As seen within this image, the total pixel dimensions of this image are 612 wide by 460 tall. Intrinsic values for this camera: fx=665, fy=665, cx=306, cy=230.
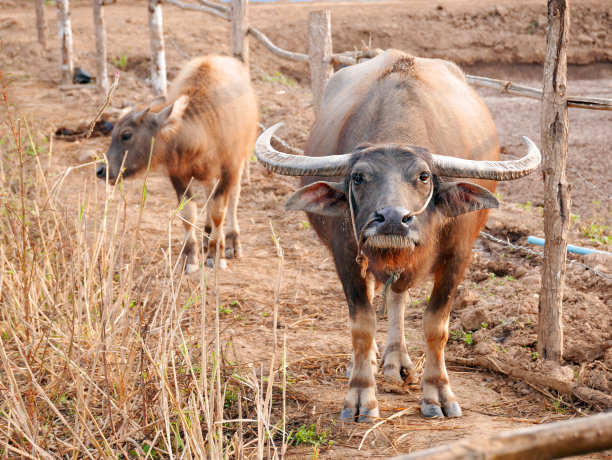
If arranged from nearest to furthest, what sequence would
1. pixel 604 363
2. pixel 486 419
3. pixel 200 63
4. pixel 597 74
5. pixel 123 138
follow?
pixel 486 419 → pixel 604 363 → pixel 123 138 → pixel 200 63 → pixel 597 74

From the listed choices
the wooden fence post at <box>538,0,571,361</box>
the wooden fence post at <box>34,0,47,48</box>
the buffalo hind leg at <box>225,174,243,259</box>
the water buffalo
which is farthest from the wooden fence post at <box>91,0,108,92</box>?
the wooden fence post at <box>538,0,571,361</box>

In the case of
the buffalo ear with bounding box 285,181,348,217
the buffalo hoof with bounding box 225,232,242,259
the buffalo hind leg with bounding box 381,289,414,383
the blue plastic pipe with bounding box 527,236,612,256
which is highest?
the buffalo ear with bounding box 285,181,348,217

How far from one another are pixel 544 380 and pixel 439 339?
0.65 m

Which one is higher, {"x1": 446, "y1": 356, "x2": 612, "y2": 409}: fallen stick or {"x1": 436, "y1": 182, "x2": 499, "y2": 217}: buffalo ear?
{"x1": 436, "y1": 182, "x2": 499, "y2": 217}: buffalo ear

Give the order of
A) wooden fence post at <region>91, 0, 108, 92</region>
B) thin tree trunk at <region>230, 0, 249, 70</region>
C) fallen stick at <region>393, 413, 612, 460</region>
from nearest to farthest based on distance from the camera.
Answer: fallen stick at <region>393, 413, 612, 460</region>, thin tree trunk at <region>230, 0, 249, 70</region>, wooden fence post at <region>91, 0, 108, 92</region>

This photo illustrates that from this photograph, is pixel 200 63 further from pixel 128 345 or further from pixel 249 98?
pixel 128 345

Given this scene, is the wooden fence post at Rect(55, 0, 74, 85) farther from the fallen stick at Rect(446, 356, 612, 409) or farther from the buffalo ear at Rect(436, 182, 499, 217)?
the buffalo ear at Rect(436, 182, 499, 217)

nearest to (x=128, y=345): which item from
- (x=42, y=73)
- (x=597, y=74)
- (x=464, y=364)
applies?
(x=464, y=364)

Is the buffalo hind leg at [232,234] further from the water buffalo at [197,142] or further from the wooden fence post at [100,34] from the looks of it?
the wooden fence post at [100,34]

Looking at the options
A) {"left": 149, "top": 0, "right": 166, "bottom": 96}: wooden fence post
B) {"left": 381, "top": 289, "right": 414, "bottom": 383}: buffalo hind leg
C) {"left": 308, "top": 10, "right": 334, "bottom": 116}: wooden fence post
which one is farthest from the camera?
{"left": 149, "top": 0, "right": 166, "bottom": 96}: wooden fence post

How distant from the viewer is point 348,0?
22781 mm

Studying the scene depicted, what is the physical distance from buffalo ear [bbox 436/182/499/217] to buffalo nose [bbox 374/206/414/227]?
409 mm

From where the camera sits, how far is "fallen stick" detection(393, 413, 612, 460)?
100 cm

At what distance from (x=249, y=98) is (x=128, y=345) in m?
4.56
